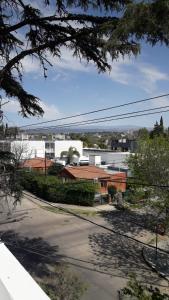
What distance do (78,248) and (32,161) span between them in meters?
31.7

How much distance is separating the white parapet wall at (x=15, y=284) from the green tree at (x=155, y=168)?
1849 centimetres

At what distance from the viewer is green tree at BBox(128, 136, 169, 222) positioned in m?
22.5

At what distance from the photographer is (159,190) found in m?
22.4

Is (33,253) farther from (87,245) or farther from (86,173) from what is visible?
(86,173)

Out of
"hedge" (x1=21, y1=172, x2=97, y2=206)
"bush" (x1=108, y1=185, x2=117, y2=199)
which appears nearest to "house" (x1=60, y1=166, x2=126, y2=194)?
"bush" (x1=108, y1=185, x2=117, y2=199)

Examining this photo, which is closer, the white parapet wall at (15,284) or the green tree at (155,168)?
the white parapet wall at (15,284)

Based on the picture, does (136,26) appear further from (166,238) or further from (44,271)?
(166,238)

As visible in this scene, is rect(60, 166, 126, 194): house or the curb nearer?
the curb

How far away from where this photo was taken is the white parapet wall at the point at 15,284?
2.50 m

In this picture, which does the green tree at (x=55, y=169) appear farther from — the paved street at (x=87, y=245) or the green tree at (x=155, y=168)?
the green tree at (x=155, y=168)

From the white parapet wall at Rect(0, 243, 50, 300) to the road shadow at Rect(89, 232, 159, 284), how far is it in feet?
50.4

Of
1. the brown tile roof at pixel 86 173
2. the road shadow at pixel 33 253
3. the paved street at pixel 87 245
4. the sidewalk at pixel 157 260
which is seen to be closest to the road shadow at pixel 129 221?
the paved street at pixel 87 245

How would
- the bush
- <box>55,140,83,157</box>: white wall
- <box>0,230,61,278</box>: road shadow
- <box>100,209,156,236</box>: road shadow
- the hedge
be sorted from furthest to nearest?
<box>55,140,83,157</box>: white wall → the bush → the hedge → <box>100,209,156,236</box>: road shadow → <box>0,230,61,278</box>: road shadow

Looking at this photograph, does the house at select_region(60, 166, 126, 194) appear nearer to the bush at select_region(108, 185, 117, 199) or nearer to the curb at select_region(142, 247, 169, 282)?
the bush at select_region(108, 185, 117, 199)
